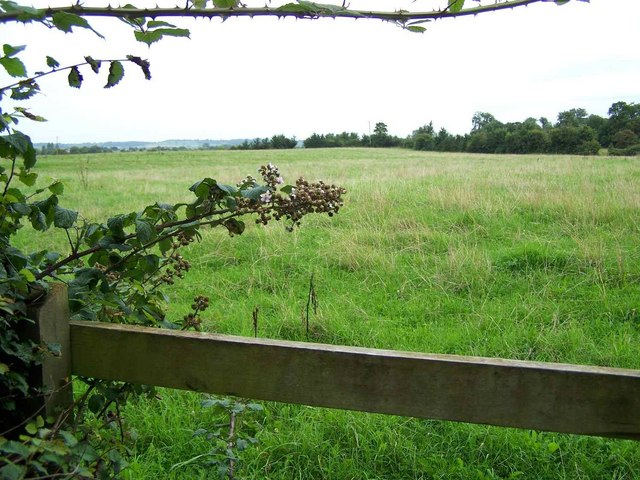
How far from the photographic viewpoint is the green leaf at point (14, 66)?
1272 mm

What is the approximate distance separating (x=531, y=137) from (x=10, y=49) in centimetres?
5391

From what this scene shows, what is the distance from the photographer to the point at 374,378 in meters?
1.50

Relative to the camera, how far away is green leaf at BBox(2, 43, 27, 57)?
1258 millimetres

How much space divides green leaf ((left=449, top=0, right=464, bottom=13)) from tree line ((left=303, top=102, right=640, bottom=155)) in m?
28.0

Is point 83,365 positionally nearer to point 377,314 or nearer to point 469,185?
point 377,314

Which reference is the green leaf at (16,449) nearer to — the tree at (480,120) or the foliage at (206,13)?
the foliage at (206,13)

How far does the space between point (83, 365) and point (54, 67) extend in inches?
34.7

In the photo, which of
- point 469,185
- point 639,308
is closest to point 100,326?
point 639,308

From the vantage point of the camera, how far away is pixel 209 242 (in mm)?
7578

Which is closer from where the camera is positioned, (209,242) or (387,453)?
(387,453)

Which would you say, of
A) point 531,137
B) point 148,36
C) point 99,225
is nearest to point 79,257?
point 99,225

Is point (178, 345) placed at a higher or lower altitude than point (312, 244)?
higher

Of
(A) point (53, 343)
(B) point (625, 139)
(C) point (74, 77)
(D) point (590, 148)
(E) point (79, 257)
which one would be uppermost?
(B) point (625, 139)

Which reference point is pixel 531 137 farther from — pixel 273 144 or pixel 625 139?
pixel 273 144
